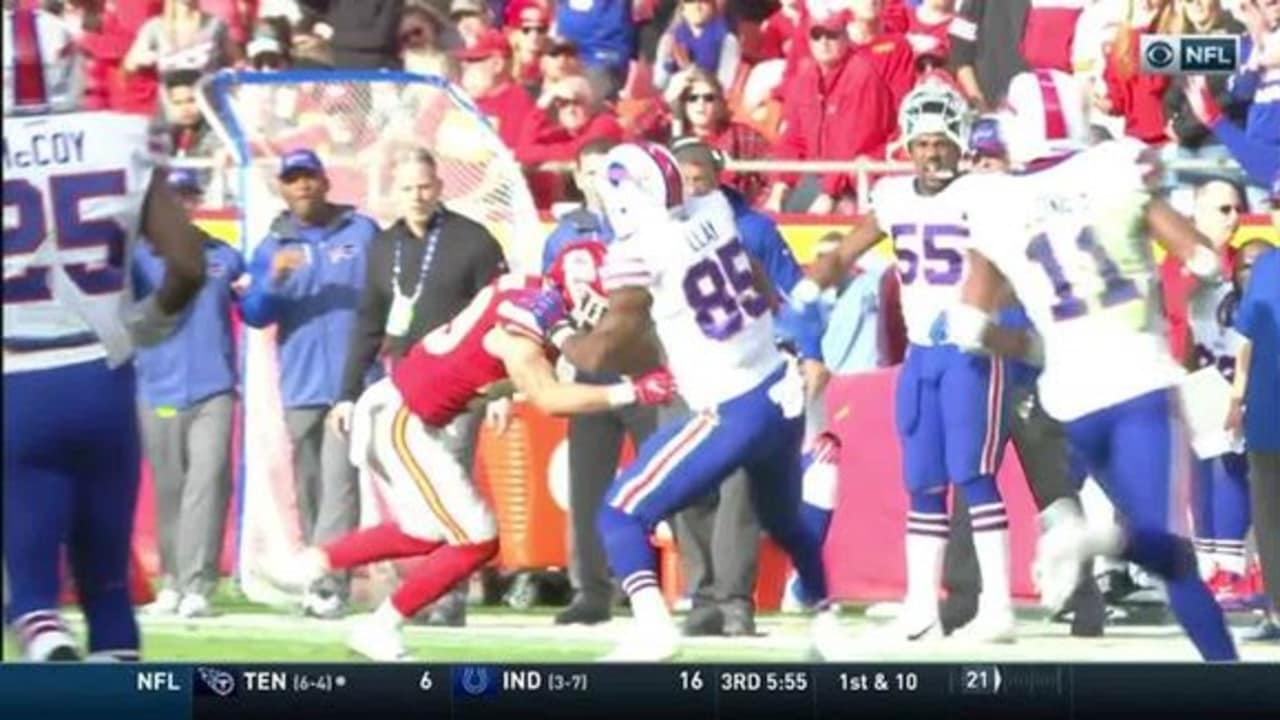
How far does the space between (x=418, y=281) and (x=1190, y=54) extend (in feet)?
4.69

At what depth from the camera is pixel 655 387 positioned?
6.32 metres

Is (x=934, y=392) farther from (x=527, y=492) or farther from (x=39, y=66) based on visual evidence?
(x=39, y=66)

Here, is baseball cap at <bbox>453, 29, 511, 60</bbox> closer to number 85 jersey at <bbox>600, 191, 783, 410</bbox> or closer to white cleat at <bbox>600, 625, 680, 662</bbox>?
number 85 jersey at <bbox>600, 191, 783, 410</bbox>

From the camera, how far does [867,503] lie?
20.6 feet

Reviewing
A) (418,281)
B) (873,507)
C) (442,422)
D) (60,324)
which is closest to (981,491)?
(873,507)

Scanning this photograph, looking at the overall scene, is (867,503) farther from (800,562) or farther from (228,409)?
(228,409)

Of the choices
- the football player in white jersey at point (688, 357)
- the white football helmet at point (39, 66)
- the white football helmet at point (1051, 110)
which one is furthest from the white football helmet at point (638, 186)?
the white football helmet at point (39, 66)

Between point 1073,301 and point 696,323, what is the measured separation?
26.3 inches

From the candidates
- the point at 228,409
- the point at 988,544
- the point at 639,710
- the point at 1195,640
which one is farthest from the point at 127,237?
the point at 1195,640

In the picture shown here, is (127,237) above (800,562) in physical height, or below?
above

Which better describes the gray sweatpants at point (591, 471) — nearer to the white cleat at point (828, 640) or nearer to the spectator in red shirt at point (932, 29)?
the white cleat at point (828, 640)

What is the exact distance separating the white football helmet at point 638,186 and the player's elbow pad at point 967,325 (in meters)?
0.52

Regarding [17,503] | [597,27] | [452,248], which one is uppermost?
[597,27]

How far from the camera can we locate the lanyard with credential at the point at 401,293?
251 inches
